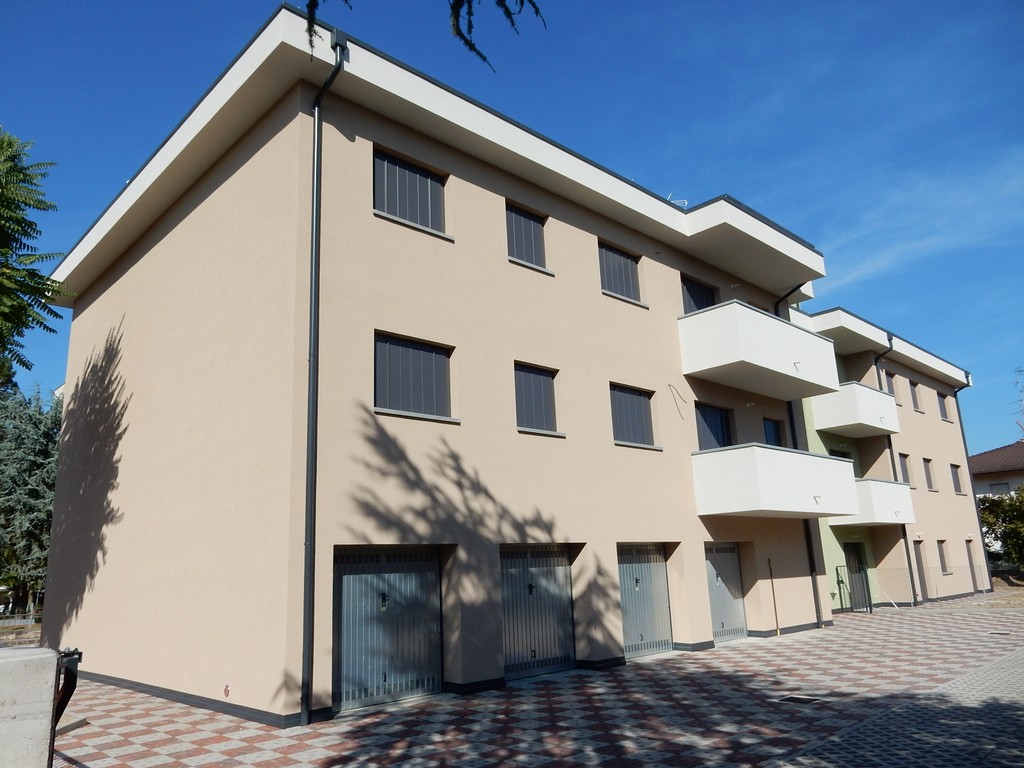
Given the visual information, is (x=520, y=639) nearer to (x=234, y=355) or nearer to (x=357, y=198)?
(x=234, y=355)

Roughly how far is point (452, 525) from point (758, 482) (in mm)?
7415

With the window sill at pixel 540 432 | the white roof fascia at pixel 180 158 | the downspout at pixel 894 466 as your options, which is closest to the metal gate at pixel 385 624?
the window sill at pixel 540 432

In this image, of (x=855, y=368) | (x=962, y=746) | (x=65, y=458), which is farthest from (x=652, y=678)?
(x=855, y=368)

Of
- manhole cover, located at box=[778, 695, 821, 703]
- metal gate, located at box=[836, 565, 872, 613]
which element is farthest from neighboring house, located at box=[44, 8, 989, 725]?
metal gate, located at box=[836, 565, 872, 613]

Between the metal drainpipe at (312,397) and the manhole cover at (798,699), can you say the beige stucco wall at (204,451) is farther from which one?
the manhole cover at (798,699)

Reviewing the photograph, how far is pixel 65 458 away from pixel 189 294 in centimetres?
762

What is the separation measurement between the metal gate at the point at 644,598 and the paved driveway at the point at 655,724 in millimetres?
1307

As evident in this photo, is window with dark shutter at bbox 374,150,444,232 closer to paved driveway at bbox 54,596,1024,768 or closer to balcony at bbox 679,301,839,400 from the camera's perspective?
balcony at bbox 679,301,839,400

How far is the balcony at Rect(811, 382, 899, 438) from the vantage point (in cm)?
2392

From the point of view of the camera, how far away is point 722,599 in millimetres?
17344

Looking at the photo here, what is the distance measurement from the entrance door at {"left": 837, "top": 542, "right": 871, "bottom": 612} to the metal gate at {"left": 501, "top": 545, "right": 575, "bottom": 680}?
1436 centimetres

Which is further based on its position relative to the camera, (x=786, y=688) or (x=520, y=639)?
(x=520, y=639)

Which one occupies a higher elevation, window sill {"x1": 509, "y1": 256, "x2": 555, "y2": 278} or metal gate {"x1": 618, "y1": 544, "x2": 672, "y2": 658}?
window sill {"x1": 509, "y1": 256, "x2": 555, "y2": 278}

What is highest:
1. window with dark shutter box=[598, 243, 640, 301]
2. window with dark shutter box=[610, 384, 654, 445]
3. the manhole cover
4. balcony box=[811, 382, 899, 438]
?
window with dark shutter box=[598, 243, 640, 301]
